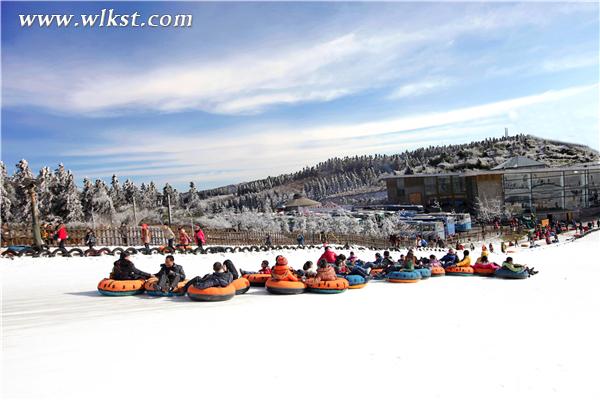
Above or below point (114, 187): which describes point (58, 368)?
below

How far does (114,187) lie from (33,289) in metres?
56.5

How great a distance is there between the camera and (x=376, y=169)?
565ft

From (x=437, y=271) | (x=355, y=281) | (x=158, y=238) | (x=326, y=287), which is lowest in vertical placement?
(x=437, y=271)

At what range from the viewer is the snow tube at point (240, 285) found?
12.2 m

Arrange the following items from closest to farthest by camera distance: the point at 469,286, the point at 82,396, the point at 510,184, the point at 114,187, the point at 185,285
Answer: the point at 82,396, the point at 185,285, the point at 469,286, the point at 114,187, the point at 510,184

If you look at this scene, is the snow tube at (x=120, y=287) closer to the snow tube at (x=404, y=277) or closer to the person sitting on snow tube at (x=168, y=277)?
the person sitting on snow tube at (x=168, y=277)

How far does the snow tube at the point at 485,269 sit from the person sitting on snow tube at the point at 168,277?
13.2 m

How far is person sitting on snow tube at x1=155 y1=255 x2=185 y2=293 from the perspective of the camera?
11.8m

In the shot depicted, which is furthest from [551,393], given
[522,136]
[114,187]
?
[522,136]

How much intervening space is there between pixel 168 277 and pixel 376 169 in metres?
165

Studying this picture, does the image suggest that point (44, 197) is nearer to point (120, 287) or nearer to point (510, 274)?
point (120, 287)

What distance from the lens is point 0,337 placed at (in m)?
7.70

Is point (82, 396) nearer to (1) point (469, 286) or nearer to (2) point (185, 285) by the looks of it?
(2) point (185, 285)

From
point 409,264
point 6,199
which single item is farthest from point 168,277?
point 6,199
